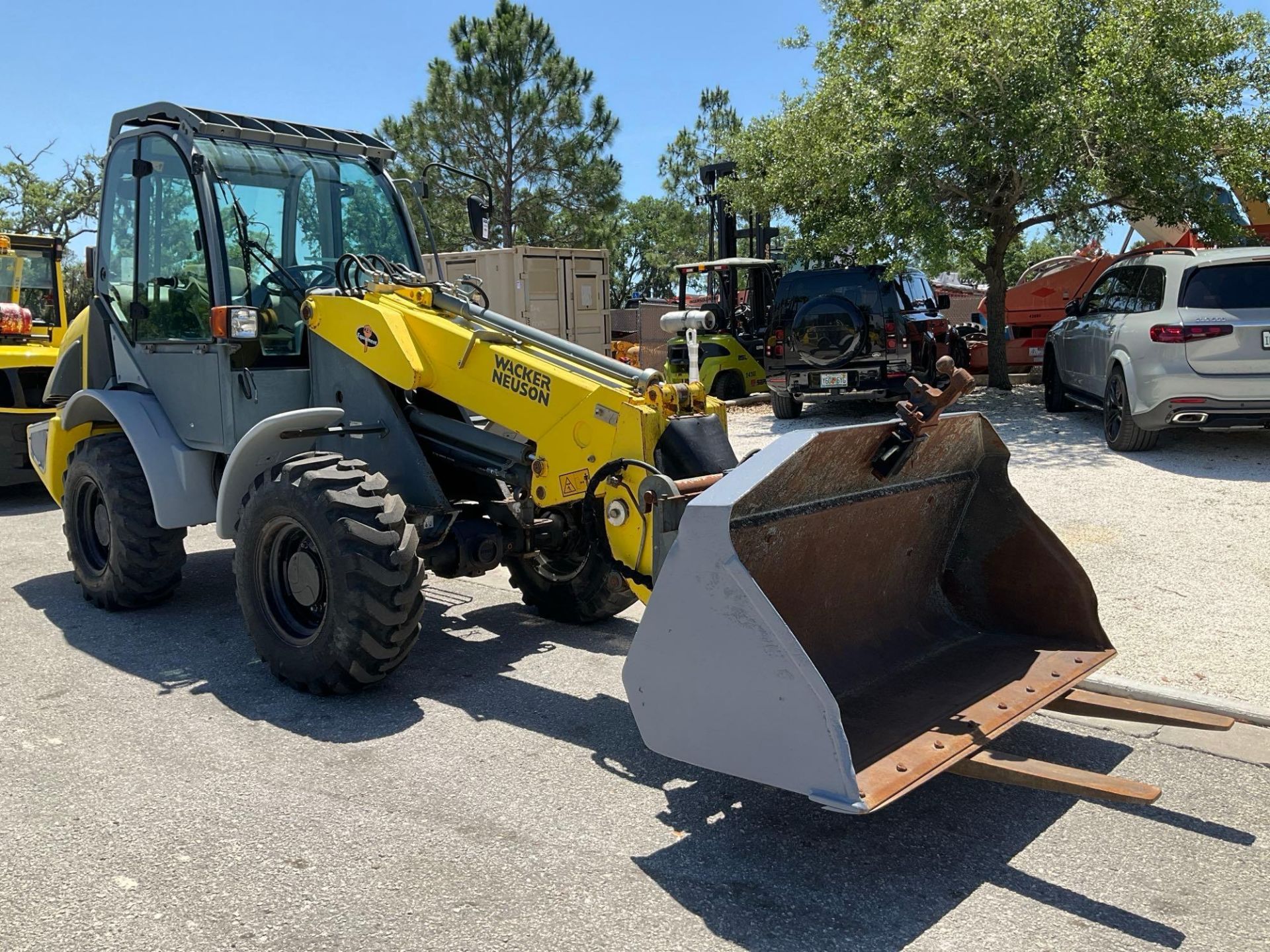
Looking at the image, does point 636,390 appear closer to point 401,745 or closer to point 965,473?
point 965,473

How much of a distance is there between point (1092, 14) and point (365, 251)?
10750 mm

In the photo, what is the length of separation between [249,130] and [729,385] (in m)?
11.7

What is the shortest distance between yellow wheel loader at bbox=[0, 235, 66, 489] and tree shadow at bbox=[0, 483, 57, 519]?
22 cm

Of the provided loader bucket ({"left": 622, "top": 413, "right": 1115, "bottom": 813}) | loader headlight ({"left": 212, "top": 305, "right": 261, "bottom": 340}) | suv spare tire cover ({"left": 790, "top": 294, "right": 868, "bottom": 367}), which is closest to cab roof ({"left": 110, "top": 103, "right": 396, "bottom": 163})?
loader headlight ({"left": 212, "top": 305, "right": 261, "bottom": 340})

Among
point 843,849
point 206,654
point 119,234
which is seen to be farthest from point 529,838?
point 119,234

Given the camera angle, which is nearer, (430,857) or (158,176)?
(430,857)

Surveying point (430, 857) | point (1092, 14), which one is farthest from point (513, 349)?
point (1092, 14)

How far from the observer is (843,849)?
3.81 metres

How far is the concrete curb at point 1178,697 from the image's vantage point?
16.0 ft

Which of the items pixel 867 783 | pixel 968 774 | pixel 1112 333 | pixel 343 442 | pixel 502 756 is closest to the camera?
pixel 867 783

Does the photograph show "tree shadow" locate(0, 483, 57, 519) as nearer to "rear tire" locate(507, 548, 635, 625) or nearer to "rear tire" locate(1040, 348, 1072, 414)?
"rear tire" locate(507, 548, 635, 625)

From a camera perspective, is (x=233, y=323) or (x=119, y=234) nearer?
(x=233, y=323)

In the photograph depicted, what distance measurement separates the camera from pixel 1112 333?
11008mm

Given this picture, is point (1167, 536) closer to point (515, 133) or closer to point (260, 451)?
point (260, 451)
